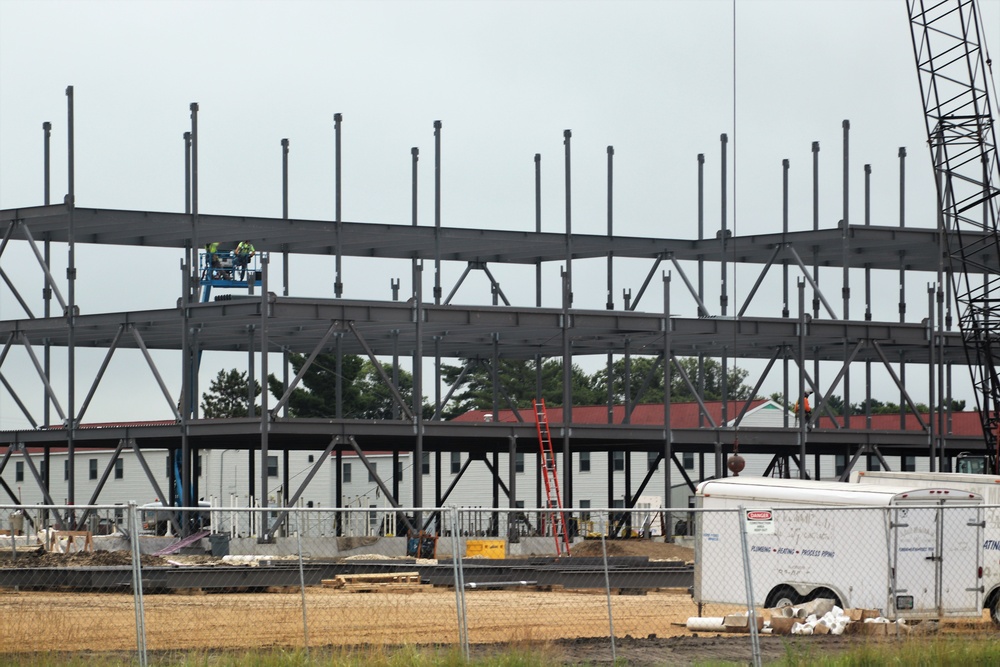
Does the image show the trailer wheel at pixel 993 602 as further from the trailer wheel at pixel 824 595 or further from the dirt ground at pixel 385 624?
the trailer wheel at pixel 824 595

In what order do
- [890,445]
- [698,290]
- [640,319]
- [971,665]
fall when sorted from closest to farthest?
[971,665] < [640,319] < [890,445] < [698,290]

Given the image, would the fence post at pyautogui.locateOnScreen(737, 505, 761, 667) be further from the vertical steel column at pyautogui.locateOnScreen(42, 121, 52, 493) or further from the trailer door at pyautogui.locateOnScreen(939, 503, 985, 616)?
the vertical steel column at pyautogui.locateOnScreen(42, 121, 52, 493)

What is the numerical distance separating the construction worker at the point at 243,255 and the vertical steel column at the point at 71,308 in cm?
711

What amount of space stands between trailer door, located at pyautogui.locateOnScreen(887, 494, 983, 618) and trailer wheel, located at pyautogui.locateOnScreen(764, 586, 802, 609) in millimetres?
1681

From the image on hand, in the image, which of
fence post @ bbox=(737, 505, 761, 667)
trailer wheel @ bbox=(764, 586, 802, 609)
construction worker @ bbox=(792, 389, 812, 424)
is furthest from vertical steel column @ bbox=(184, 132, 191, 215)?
fence post @ bbox=(737, 505, 761, 667)

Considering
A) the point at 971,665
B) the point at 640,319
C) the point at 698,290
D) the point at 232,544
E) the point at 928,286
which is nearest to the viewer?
the point at 971,665

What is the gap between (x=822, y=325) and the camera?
46156 mm

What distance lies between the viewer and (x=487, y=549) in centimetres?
4084

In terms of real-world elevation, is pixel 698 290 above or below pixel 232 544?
above

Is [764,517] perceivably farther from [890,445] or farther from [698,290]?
[698,290]

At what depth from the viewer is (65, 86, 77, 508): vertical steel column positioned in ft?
141

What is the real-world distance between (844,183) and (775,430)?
1171 cm

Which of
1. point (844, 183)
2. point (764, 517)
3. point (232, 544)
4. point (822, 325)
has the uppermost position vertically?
point (844, 183)

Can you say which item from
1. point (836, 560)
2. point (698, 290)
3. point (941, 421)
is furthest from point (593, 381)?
point (836, 560)
